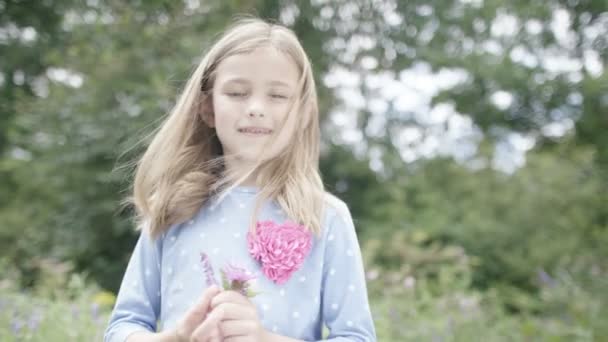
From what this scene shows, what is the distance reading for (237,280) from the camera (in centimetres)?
147

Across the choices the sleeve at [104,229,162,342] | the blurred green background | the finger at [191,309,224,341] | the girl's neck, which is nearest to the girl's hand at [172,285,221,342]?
the finger at [191,309,224,341]

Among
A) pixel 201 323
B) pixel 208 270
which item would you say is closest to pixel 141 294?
pixel 208 270

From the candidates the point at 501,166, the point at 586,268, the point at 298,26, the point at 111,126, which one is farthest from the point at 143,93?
the point at 586,268

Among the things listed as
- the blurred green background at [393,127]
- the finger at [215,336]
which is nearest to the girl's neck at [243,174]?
the finger at [215,336]

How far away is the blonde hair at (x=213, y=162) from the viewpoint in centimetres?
179

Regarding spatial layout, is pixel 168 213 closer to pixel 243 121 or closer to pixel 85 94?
pixel 243 121

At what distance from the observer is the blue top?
1.65 meters

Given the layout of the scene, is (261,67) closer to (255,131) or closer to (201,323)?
(255,131)

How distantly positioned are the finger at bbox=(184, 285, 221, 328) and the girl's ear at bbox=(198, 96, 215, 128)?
2.07 feet

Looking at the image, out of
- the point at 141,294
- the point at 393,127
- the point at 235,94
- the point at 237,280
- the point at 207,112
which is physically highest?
the point at 235,94

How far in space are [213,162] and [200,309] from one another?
565 millimetres

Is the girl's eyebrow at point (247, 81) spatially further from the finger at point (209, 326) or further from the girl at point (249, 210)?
the finger at point (209, 326)

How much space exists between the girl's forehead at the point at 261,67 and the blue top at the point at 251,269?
28cm

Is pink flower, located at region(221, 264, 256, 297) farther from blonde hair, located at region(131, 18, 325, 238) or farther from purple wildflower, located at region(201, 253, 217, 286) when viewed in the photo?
blonde hair, located at region(131, 18, 325, 238)
